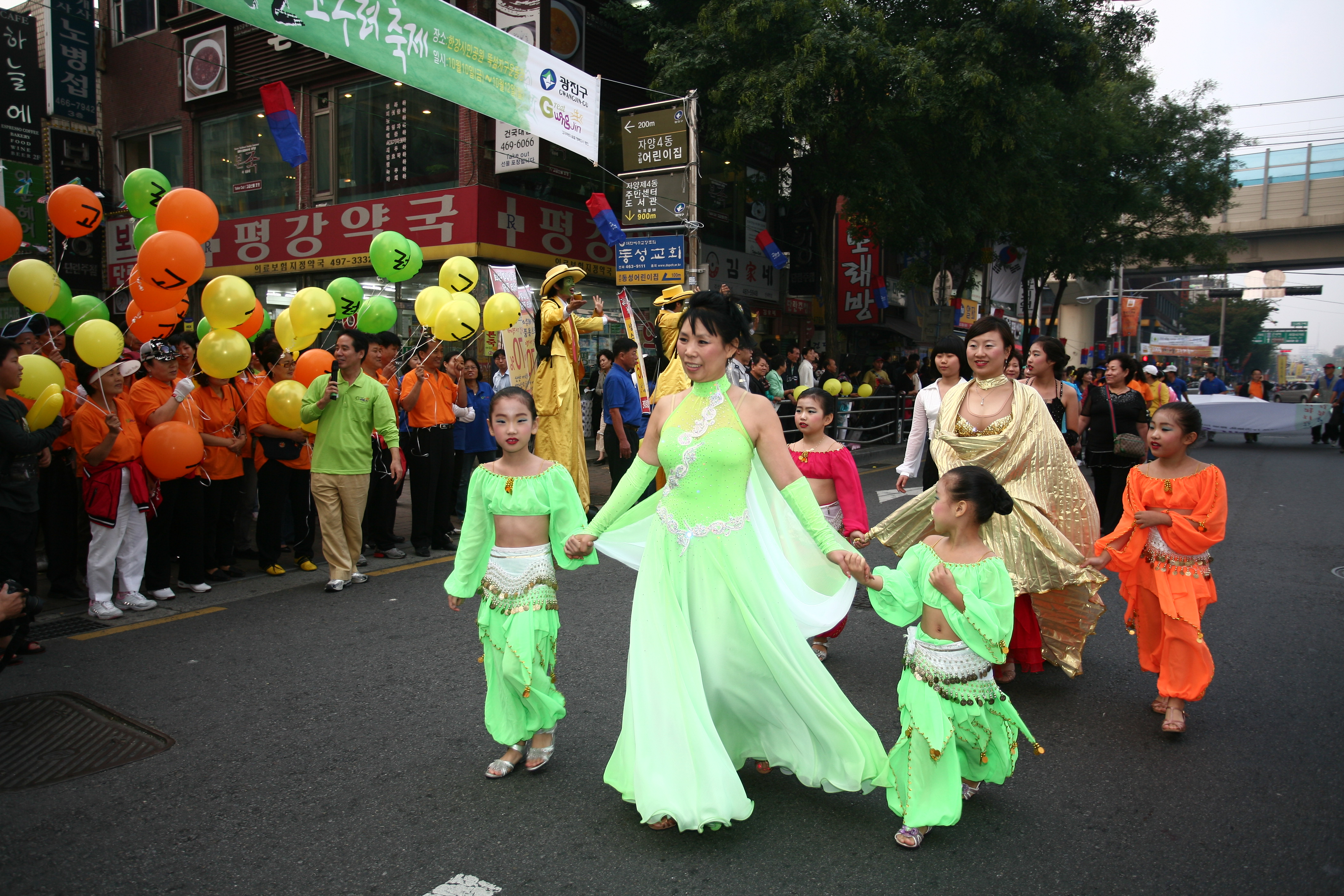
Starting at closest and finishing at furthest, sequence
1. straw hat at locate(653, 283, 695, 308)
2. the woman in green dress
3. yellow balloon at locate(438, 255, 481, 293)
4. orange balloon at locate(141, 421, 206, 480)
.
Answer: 1. the woman in green dress
2. orange balloon at locate(141, 421, 206, 480)
3. yellow balloon at locate(438, 255, 481, 293)
4. straw hat at locate(653, 283, 695, 308)

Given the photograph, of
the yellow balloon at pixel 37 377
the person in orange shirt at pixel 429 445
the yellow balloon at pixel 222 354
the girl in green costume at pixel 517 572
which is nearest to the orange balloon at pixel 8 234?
the yellow balloon at pixel 37 377

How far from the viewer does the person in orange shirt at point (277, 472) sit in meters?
6.92

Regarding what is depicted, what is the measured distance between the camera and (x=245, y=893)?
2.66 m

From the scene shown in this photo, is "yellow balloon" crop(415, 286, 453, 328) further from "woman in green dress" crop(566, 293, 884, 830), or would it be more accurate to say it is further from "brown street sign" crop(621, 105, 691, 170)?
"brown street sign" crop(621, 105, 691, 170)

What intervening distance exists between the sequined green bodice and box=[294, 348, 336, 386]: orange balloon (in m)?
4.78

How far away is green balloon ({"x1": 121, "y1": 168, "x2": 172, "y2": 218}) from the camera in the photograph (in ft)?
22.7

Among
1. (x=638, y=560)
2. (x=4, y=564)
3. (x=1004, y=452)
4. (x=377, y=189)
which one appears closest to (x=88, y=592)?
(x=4, y=564)

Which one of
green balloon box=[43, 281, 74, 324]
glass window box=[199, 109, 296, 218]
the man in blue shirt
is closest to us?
green balloon box=[43, 281, 74, 324]

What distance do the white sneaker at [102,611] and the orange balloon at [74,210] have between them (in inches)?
105

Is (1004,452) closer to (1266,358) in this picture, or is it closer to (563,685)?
(563,685)

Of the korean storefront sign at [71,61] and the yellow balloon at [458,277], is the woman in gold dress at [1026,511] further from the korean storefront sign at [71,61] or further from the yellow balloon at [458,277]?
the korean storefront sign at [71,61]

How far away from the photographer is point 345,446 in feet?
21.3

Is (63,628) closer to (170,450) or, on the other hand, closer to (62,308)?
(170,450)

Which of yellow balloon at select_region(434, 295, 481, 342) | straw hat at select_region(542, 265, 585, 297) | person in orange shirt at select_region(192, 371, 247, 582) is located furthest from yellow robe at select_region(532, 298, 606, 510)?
person in orange shirt at select_region(192, 371, 247, 582)
